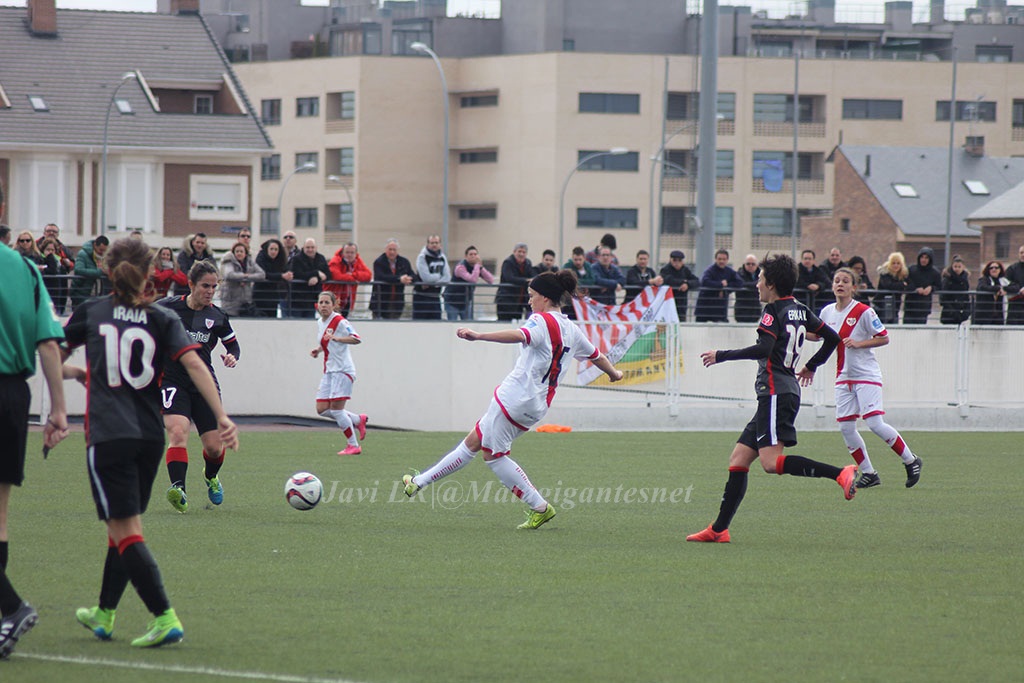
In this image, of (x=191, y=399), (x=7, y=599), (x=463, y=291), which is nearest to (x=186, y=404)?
(x=191, y=399)

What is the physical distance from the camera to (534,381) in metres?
10.2

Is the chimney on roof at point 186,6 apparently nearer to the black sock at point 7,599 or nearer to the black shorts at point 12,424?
the black shorts at point 12,424

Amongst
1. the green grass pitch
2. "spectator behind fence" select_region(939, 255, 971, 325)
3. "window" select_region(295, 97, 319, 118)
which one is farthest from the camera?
"window" select_region(295, 97, 319, 118)

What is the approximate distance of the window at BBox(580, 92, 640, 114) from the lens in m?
73.4

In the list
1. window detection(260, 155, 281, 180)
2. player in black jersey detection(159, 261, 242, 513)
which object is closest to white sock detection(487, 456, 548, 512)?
player in black jersey detection(159, 261, 242, 513)

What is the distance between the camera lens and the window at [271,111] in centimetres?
7894

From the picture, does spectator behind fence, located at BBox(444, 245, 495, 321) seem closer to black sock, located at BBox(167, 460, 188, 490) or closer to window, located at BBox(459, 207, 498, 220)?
black sock, located at BBox(167, 460, 188, 490)

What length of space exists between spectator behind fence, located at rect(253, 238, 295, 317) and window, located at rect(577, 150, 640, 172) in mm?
52225

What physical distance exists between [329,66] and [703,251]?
184 feet

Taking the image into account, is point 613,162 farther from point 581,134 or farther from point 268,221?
point 268,221

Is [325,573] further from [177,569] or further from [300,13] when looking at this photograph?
[300,13]

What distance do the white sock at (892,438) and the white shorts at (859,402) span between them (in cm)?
8

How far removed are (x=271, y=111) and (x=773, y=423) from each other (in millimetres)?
72526

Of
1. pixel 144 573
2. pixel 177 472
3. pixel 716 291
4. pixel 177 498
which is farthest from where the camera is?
pixel 716 291
